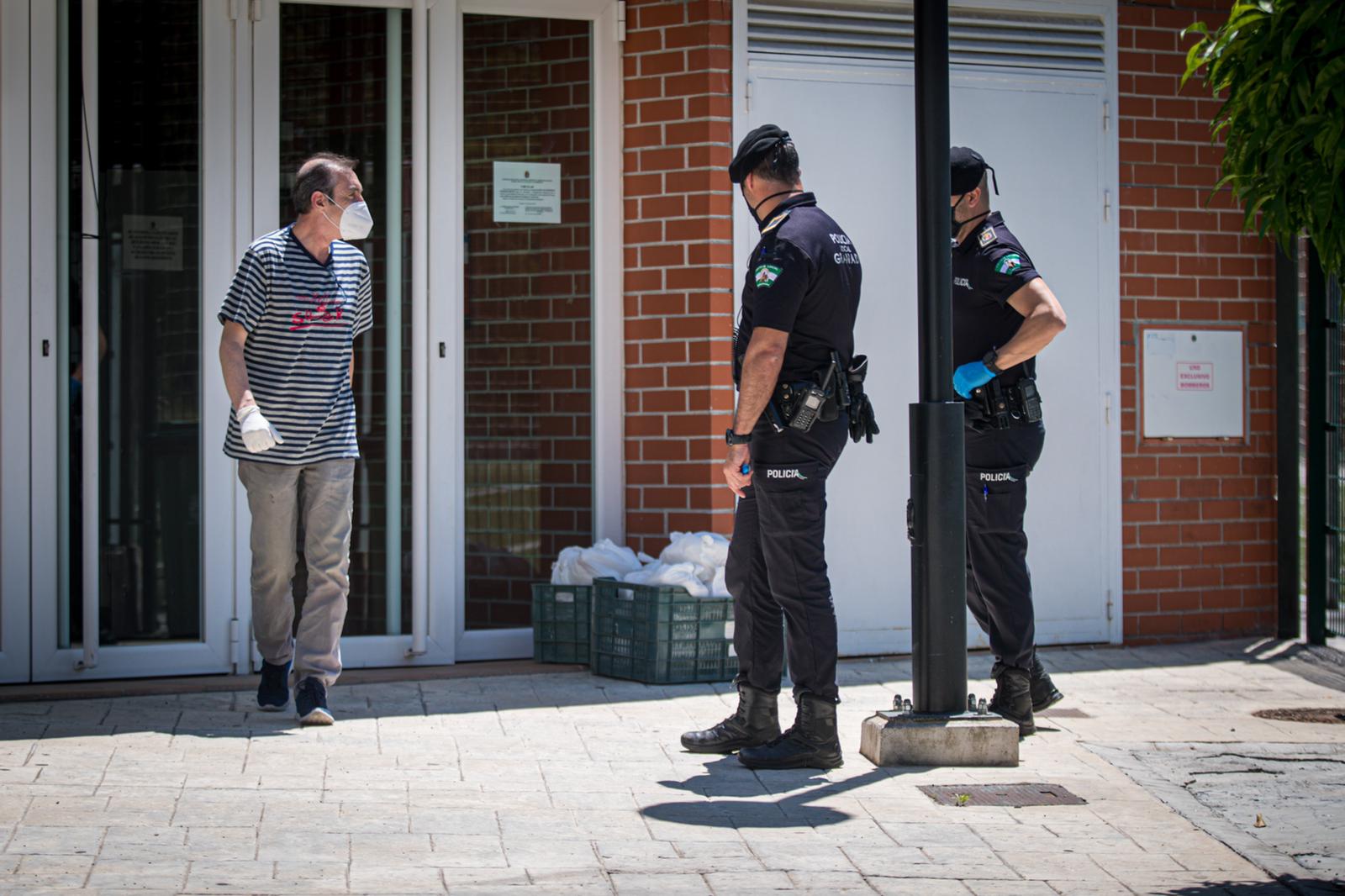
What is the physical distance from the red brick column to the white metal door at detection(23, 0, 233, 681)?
187cm

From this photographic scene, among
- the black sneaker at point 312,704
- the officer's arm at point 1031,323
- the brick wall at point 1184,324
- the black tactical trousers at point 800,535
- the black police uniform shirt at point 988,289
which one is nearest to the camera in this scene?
the black tactical trousers at point 800,535

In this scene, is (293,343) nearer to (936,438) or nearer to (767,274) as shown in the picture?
(767,274)

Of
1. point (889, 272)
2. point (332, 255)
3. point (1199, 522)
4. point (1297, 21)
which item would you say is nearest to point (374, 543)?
point (332, 255)

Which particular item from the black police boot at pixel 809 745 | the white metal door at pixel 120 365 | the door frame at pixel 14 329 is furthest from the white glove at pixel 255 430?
the black police boot at pixel 809 745

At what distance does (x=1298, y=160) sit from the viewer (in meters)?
3.82

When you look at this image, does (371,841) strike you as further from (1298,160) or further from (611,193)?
(611,193)

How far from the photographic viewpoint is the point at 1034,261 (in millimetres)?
7828

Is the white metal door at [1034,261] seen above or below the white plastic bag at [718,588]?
above

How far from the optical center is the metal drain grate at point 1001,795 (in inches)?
192

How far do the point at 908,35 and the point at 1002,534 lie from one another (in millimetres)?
2905

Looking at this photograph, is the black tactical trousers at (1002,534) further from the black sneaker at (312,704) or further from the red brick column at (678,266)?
the black sneaker at (312,704)

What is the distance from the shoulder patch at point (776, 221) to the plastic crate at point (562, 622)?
2276 mm

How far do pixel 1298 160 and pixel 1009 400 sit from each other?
6.96ft

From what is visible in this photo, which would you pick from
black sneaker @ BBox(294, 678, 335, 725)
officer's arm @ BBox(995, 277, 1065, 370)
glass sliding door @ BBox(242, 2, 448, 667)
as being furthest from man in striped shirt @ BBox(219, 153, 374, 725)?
officer's arm @ BBox(995, 277, 1065, 370)
